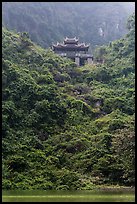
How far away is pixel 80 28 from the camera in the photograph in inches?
3127

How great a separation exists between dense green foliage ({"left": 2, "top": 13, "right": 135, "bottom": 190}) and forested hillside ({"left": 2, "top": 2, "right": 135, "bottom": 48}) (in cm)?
2420

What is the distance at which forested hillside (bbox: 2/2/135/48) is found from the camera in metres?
71.9

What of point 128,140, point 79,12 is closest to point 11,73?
point 128,140

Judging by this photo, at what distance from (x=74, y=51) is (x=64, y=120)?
65.1 ft

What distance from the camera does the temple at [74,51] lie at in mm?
52534

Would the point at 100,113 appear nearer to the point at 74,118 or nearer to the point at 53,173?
the point at 74,118

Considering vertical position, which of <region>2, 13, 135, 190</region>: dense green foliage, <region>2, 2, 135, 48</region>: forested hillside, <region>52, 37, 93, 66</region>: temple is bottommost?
<region>2, 13, 135, 190</region>: dense green foliage

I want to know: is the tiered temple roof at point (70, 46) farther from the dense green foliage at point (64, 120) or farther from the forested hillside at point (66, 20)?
the forested hillside at point (66, 20)

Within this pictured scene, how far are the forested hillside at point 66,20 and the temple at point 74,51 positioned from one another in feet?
50.0

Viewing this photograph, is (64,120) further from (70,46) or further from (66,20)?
(66,20)

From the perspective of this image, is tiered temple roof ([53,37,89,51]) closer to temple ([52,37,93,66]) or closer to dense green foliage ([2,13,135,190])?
temple ([52,37,93,66])

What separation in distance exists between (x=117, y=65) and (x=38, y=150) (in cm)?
2025

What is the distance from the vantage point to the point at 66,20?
263ft

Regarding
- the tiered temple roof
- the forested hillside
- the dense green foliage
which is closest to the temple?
the tiered temple roof
